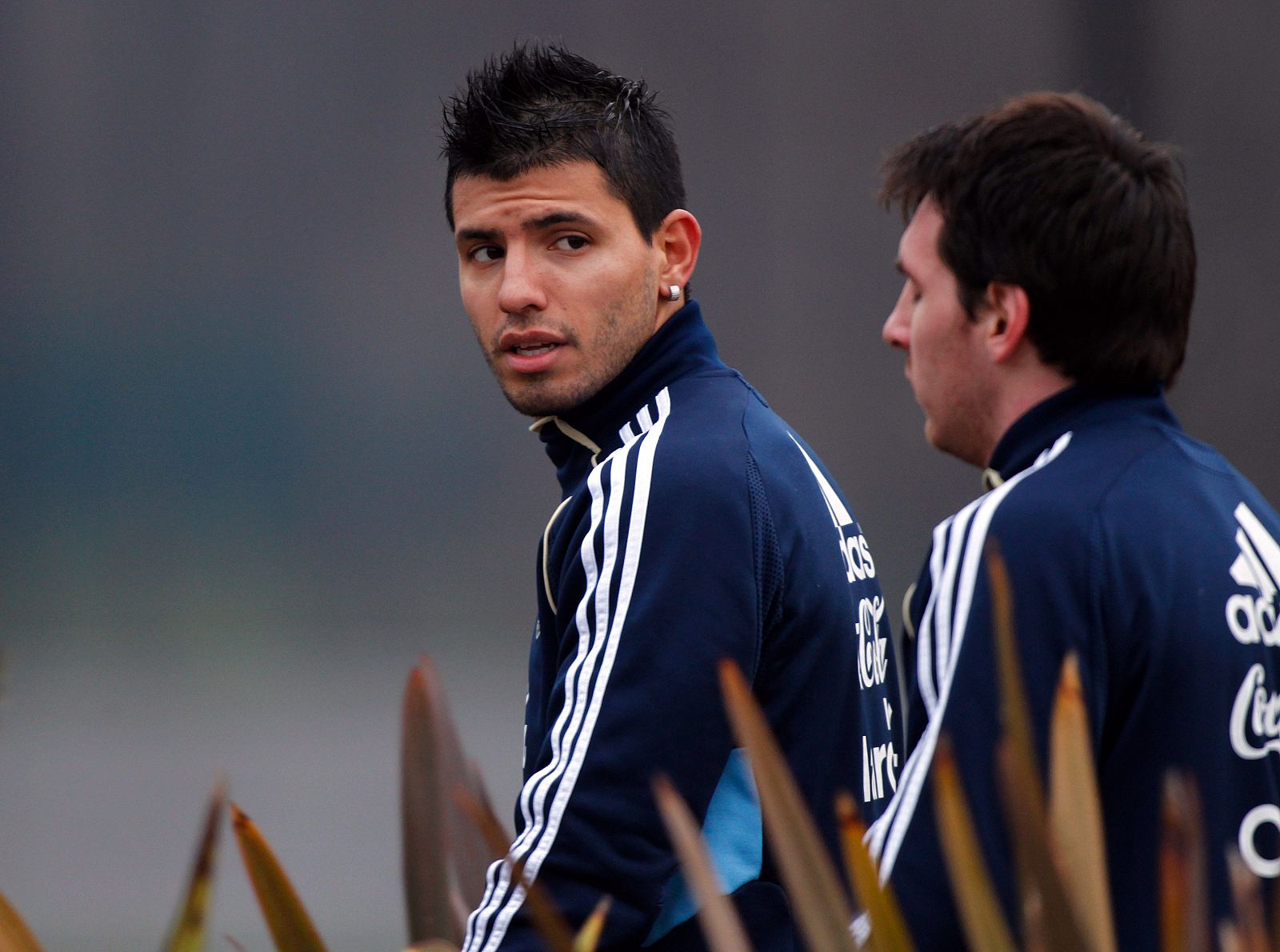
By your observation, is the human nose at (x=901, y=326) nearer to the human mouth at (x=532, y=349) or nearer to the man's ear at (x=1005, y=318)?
the man's ear at (x=1005, y=318)

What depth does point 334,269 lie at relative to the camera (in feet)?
12.5

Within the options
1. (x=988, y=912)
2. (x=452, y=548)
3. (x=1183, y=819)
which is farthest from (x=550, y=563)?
(x=452, y=548)

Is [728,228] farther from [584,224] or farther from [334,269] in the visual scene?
[584,224]

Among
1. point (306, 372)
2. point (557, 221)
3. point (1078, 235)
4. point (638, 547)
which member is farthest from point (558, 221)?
point (306, 372)

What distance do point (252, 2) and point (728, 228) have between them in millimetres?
1315

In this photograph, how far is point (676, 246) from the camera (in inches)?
79.4

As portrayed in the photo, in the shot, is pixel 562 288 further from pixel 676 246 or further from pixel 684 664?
pixel 684 664

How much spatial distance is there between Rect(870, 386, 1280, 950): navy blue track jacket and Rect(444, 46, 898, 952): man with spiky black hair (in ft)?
1.02

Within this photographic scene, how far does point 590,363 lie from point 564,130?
304mm

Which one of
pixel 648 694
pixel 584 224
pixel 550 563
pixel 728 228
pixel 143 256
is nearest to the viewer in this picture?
pixel 648 694

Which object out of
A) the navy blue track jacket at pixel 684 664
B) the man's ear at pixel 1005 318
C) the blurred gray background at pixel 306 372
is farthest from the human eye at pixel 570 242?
the blurred gray background at pixel 306 372

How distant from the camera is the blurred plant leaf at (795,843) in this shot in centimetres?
96

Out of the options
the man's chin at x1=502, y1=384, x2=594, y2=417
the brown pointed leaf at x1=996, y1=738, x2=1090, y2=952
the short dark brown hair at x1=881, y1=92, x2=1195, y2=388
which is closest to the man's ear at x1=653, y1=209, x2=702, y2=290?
the man's chin at x1=502, y1=384, x2=594, y2=417

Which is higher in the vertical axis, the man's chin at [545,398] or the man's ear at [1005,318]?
the man's chin at [545,398]
